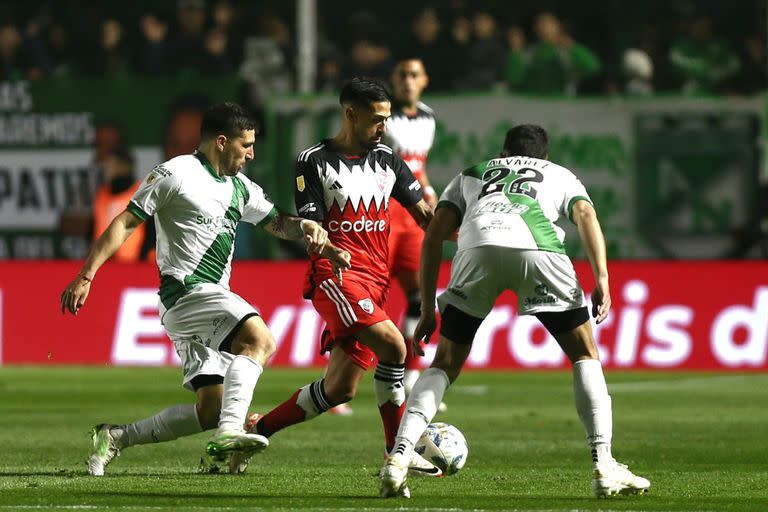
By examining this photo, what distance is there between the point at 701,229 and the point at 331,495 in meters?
11.7

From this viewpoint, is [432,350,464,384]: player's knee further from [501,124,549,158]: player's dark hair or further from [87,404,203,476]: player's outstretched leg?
[87,404,203,476]: player's outstretched leg

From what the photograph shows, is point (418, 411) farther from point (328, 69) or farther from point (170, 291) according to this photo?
point (328, 69)

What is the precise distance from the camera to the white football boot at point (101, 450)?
8875 mm

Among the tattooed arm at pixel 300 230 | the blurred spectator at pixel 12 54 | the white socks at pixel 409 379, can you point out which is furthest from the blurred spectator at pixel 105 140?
the tattooed arm at pixel 300 230

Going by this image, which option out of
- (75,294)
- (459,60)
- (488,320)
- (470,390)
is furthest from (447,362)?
(459,60)

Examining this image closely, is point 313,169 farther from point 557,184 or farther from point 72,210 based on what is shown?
point 72,210

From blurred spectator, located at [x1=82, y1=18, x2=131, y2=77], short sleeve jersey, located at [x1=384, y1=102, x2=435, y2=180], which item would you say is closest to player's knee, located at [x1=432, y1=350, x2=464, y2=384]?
short sleeve jersey, located at [x1=384, y1=102, x2=435, y2=180]

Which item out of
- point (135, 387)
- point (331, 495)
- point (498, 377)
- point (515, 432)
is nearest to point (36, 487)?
point (331, 495)

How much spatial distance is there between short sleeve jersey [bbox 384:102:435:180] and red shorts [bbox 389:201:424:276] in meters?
0.59

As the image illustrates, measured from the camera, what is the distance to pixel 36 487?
8.19 m

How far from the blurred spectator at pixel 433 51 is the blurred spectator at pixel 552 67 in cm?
79

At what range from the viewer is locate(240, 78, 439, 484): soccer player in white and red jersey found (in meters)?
8.59

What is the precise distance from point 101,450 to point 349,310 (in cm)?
158

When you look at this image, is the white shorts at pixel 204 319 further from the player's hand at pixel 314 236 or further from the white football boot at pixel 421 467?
the white football boot at pixel 421 467
